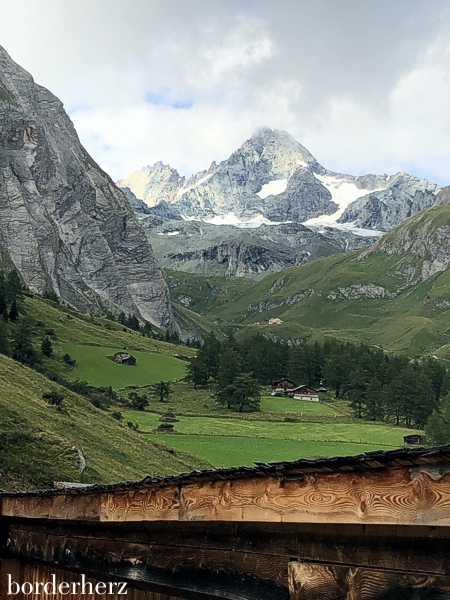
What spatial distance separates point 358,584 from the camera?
4023 mm

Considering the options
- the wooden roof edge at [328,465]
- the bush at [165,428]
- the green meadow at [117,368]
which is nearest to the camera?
the wooden roof edge at [328,465]

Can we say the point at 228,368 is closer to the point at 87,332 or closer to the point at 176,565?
the point at 87,332

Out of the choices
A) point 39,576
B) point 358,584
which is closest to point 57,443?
point 39,576

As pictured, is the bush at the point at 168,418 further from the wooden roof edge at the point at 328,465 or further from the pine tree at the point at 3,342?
the wooden roof edge at the point at 328,465

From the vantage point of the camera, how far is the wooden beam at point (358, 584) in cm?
367

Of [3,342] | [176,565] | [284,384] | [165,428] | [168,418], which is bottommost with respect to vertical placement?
[165,428]

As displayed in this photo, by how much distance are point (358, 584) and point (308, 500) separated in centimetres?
65

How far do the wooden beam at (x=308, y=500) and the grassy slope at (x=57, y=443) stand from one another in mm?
17298

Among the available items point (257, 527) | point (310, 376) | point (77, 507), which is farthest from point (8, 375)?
point (310, 376)

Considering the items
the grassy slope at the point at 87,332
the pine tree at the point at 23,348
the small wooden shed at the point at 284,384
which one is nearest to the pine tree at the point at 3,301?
the grassy slope at the point at 87,332

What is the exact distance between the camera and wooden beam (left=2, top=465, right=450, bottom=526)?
362 cm

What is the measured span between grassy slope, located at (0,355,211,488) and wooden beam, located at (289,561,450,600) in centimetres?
1903

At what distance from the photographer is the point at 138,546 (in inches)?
244

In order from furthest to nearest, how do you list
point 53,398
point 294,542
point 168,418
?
point 168,418 < point 53,398 < point 294,542
